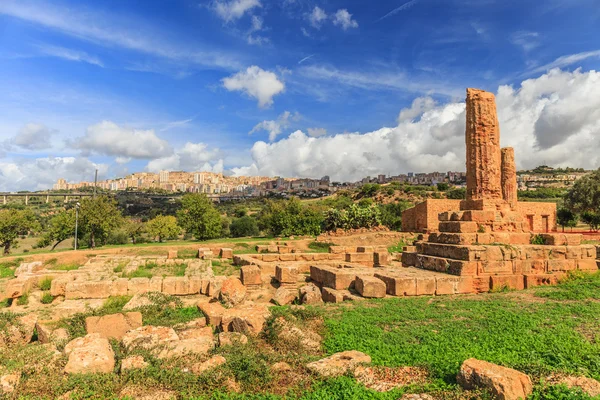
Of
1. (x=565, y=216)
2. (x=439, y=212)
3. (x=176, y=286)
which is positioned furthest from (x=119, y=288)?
(x=565, y=216)

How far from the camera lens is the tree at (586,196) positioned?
31.3 metres

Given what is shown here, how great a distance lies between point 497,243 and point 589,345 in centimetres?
633

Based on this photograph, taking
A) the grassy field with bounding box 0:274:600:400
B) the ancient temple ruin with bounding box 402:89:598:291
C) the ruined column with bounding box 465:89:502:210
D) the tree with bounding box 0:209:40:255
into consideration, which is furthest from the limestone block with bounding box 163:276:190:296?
the tree with bounding box 0:209:40:255

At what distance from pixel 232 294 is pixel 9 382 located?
4.74 meters

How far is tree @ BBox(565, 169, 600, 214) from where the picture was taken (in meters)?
31.3

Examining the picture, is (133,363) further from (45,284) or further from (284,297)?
(45,284)

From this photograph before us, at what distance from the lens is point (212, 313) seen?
6906 millimetres

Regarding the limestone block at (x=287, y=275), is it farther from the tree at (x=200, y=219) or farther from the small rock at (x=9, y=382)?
the tree at (x=200, y=219)

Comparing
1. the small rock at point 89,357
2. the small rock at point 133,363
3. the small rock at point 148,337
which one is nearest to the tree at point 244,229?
the small rock at point 148,337

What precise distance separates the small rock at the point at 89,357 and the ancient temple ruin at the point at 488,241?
28.1ft

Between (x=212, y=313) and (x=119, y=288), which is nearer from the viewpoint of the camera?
(x=212, y=313)

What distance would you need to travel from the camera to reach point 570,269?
1046 centimetres

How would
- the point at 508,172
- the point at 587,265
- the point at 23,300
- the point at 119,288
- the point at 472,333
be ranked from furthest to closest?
the point at 508,172, the point at 587,265, the point at 119,288, the point at 23,300, the point at 472,333

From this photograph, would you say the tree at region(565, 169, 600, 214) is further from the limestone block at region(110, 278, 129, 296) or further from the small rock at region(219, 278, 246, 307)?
the limestone block at region(110, 278, 129, 296)
